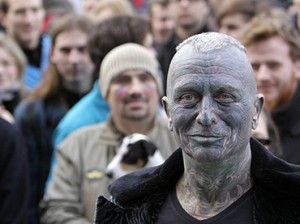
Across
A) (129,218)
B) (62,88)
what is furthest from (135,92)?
(129,218)

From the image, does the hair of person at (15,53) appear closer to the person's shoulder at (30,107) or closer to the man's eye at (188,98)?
the person's shoulder at (30,107)

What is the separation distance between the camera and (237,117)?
8.94 feet

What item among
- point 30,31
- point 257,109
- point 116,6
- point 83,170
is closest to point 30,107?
point 83,170

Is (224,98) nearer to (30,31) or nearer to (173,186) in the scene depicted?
(173,186)

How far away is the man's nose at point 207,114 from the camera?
8.77ft

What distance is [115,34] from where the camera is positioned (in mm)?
6125

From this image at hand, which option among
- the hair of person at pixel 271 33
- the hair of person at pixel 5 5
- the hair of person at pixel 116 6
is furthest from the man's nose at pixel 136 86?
the hair of person at pixel 5 5

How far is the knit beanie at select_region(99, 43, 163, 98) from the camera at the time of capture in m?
5.39

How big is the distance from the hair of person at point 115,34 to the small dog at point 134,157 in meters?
1.44

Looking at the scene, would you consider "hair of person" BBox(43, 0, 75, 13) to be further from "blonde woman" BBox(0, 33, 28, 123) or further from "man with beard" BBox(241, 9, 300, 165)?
"man with beard" BBox(241, 9, 300, 165)

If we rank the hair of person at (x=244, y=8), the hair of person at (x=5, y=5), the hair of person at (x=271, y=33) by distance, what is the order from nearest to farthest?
the hair of person at (x=271, y=33), the hair of person at (x=244, y=8), the hair of person at (x=5, y=5)

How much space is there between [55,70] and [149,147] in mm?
2329

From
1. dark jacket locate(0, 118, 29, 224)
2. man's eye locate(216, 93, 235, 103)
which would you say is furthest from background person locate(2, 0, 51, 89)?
man's eye locate(216, 93, 235, 103)

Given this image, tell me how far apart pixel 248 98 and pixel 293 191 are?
0.34 m
